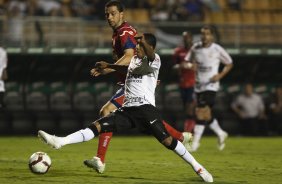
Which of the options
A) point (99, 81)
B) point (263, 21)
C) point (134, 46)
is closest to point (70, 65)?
point (99, 81)

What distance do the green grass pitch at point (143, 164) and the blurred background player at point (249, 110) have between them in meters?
2.76

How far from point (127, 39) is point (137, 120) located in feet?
4.45

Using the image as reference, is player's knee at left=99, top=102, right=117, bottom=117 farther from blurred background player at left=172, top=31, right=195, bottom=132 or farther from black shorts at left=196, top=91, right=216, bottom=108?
blurred background player at left=172, top=31, right=195, bottom=132

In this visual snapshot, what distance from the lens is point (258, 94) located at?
73.6 feet

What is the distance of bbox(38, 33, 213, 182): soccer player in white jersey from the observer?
31.9ft

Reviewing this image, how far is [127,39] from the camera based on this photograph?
35.5 feet

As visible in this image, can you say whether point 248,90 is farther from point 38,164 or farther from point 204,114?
point 38,164

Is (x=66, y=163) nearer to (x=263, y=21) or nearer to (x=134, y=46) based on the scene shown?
(x=134, y=46)

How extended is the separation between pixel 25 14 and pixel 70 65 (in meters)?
1.73

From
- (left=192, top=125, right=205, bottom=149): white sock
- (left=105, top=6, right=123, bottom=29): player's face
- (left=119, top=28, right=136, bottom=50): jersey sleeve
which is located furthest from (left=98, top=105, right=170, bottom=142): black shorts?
(left=192, top=125, right=205, bottom=149): white sock

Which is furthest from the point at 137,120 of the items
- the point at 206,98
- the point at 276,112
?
the point at 276,112

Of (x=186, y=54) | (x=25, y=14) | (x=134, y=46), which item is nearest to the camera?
(x=134, y=46)

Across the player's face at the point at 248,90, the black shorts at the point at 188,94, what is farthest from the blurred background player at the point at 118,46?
the player's face at the point at 248,90

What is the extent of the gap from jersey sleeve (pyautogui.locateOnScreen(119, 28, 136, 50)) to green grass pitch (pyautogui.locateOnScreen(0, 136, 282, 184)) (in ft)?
5.49
